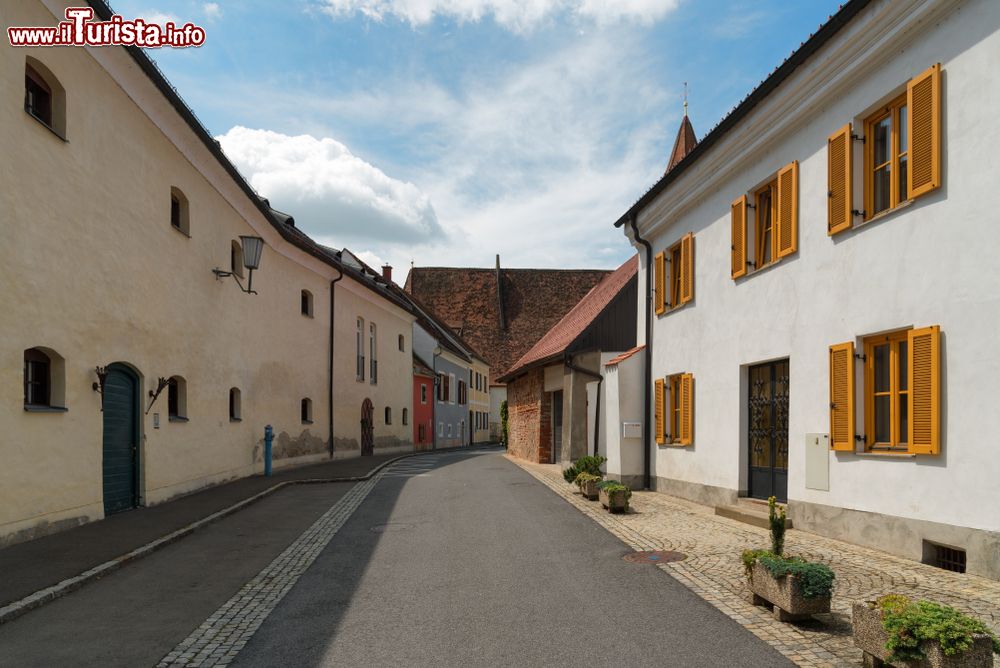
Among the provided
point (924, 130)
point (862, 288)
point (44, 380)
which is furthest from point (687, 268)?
point (44, 380)

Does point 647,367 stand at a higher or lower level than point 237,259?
lower

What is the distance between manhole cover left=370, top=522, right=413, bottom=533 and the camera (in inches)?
445

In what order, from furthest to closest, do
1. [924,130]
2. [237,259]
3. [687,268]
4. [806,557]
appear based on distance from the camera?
[237,259] < [687,268] < [806,557] < [924,130]

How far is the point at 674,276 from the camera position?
16406 millimetres

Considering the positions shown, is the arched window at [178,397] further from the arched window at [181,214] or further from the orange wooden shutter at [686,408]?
the orange wooden shutter at [686,408]

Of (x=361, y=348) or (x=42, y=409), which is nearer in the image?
(x=42, y=409)

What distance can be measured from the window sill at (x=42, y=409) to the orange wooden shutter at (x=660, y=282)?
10.9m

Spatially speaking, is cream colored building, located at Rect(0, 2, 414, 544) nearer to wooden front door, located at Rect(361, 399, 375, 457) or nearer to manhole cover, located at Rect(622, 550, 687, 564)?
manhole cover, located at Rect(622, 550, 687, 564)

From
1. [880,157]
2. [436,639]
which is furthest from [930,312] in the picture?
[436,639]

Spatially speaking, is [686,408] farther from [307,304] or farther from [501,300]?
[501,300]

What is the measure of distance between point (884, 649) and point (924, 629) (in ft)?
1.08

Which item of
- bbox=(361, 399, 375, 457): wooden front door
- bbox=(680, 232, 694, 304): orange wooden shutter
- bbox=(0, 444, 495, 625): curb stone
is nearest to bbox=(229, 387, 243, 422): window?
bbox=(0, 444, 495, 625): curb stone

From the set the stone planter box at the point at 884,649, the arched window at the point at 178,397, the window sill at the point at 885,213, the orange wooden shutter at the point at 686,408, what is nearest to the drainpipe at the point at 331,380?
the arched window at the point at 178,397

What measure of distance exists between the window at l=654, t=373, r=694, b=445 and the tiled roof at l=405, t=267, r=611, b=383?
143 feet
